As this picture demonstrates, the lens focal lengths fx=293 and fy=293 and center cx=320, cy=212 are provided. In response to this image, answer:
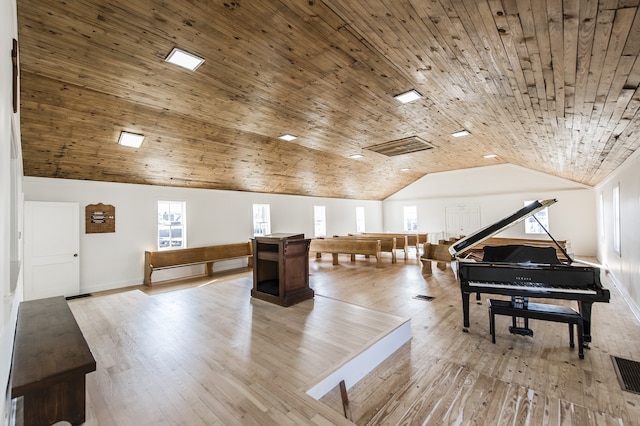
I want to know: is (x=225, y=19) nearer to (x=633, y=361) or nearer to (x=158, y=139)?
(x=158, y=139)

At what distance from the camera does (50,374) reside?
1.57 metres

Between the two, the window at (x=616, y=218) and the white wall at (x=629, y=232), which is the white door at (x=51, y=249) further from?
the window at (x=616, y=218)

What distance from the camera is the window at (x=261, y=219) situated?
8297 mm

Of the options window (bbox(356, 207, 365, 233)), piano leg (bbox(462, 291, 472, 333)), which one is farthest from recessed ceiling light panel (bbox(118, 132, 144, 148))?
window (bbox(356, 207, 365, 233))

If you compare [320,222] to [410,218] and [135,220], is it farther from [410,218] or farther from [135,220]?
[135,220]

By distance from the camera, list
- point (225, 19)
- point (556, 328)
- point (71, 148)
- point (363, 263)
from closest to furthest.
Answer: point (225, 19), point (556, 328), point (71, 148), point (363, 263)

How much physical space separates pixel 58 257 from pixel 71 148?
188 cm

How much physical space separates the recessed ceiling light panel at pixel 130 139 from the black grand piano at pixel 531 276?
5.00 meters

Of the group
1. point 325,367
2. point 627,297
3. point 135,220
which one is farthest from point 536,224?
point 135,220

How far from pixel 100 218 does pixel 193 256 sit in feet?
6.18

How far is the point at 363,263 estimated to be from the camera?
26.8 feet

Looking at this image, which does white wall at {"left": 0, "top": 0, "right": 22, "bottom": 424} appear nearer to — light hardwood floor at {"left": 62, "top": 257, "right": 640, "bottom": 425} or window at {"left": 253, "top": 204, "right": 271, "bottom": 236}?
light hardwood floor at {"left": 62, "top": 257, "right": 640, "bottom": 425}

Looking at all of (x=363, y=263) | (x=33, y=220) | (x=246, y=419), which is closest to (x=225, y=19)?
(x=246, y=419)

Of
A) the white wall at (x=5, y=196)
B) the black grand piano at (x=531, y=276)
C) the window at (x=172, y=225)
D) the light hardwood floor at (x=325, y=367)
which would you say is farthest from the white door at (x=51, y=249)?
the black grand piano at (x=531, y=276)
